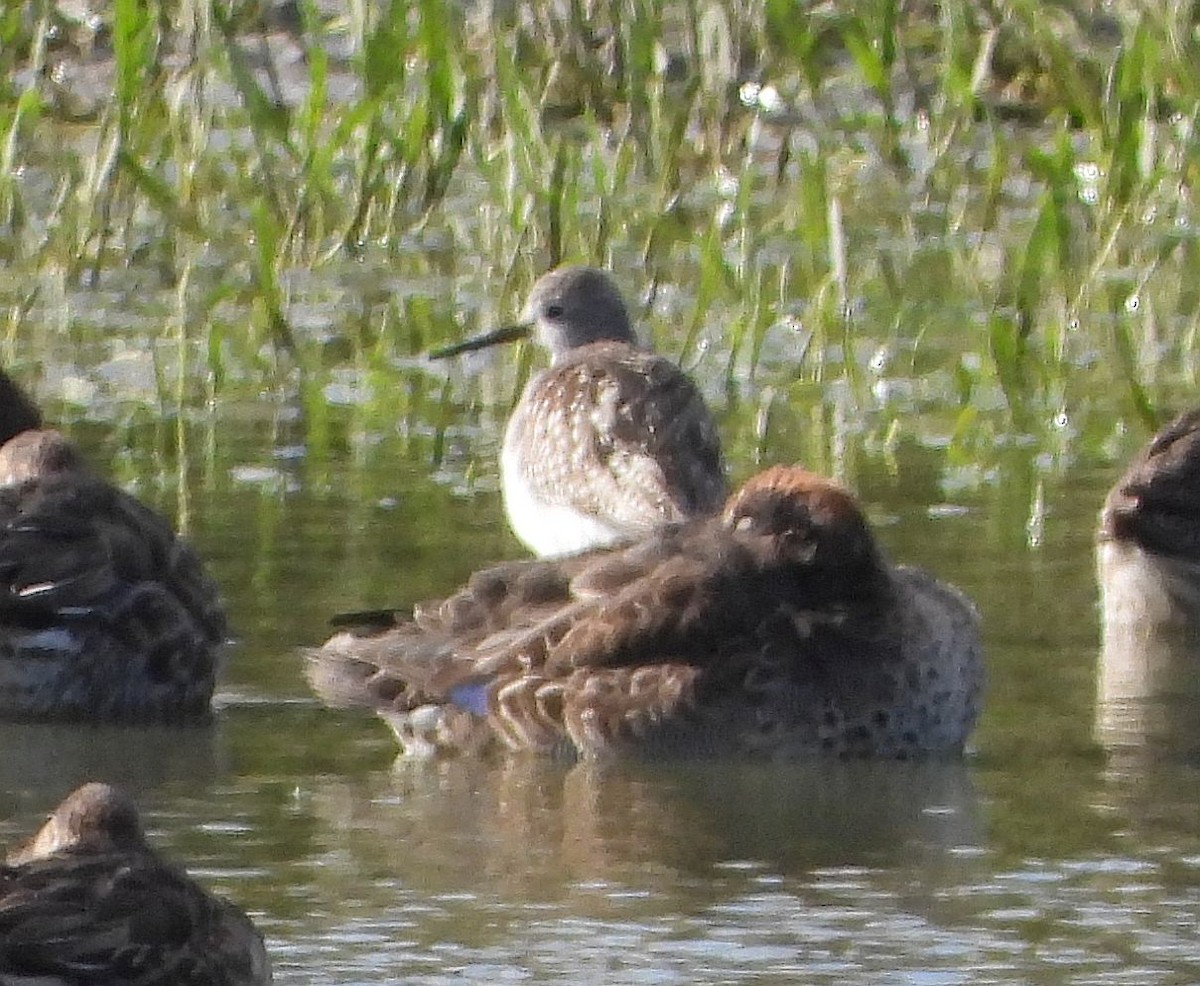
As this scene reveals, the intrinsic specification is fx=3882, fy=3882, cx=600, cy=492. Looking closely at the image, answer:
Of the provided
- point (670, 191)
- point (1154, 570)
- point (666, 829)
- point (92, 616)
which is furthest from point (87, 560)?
point (670, 191)

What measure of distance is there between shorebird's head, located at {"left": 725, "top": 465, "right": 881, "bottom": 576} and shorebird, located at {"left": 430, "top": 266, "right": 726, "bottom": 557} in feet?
4.51

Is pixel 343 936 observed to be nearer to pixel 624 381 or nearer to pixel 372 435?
pixel 624 381

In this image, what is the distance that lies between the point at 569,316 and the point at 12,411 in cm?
224

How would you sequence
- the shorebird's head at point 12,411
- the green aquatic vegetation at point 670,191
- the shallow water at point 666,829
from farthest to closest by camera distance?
the green aquatic vegetation at point 670,191 < the shorebird's head at point 12,411 < the shallow water at point 666,829

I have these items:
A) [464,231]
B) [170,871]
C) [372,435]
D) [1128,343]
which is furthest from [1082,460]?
[170,871]

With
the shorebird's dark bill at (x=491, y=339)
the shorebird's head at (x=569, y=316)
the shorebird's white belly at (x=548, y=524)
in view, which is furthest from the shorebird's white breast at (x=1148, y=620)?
the shorebird's dark bill at (x=491, y=339)

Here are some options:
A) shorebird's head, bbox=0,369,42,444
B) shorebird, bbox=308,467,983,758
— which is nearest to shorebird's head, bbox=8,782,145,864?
shorebird, bbox=308,467,983,758

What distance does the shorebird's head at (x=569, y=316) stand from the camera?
12.6m

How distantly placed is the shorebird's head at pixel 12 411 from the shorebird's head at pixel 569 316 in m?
1.80

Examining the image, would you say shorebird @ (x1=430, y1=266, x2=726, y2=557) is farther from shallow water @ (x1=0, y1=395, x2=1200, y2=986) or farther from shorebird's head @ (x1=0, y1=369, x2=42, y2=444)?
shorebird's head @ (x1=0, y1=369, x2=42, y2=444)

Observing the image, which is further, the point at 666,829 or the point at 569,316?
the point at 569,316

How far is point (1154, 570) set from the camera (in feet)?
32.2

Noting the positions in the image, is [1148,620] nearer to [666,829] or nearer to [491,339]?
[666,829]

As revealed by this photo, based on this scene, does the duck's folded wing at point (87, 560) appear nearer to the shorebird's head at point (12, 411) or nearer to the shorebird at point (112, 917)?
the shorebird's head at point (12, 411)
